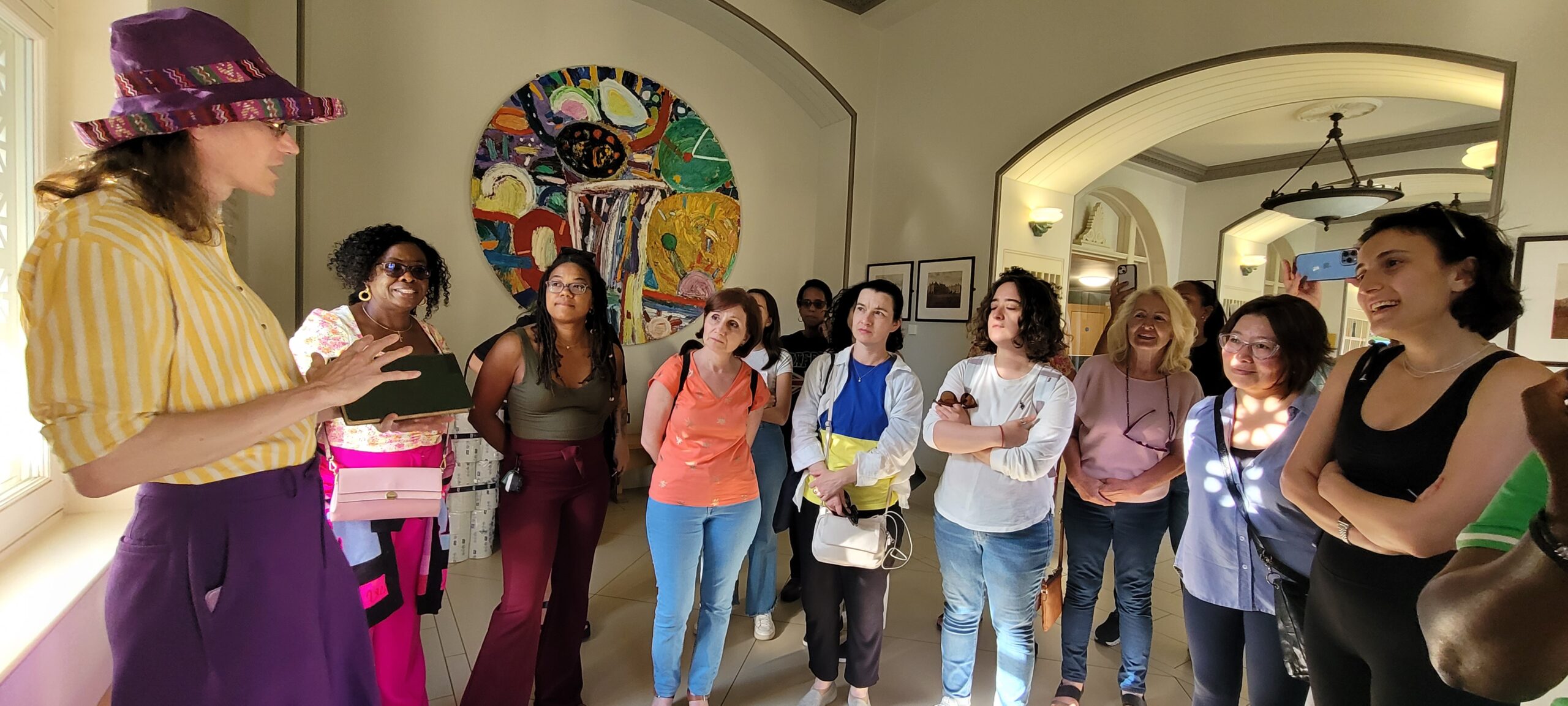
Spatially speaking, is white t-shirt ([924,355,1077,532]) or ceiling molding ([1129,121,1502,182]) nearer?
white t-shirt ([924,355,1077,532])

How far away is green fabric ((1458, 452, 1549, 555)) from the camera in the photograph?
0.64 metres

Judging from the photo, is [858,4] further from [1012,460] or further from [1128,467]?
[1012,460]

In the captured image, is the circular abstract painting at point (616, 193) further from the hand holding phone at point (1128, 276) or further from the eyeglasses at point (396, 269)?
the hand holding phone at point (1128, 276)

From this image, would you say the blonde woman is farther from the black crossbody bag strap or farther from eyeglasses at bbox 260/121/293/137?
eyeglasses at bbox 260/121/293/137

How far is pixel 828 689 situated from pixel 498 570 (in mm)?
2092

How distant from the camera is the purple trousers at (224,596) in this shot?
907 millimetres

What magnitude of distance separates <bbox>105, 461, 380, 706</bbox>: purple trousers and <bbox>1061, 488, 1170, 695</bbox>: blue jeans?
229cm

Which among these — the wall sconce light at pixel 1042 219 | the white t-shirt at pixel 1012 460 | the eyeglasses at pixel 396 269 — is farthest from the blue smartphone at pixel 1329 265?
the wall sconce light at pixel 1042 219

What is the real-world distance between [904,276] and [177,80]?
4821 mm

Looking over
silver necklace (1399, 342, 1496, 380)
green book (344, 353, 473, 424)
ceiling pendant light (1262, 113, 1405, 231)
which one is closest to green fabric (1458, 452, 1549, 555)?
silver necklace (1399, 342, 1496, 380)

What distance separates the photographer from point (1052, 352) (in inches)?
78.0

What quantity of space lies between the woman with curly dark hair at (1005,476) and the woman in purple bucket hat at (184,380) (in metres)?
1.67

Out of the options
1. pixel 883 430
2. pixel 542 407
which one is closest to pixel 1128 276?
pixel 883 430

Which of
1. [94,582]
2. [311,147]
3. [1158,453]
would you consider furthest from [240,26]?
[1158,453]
